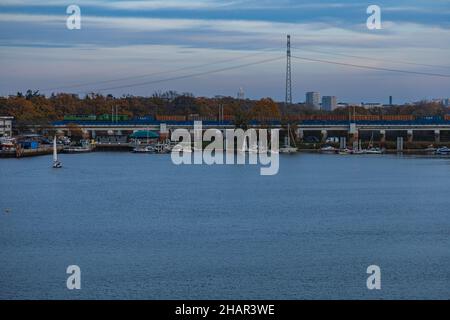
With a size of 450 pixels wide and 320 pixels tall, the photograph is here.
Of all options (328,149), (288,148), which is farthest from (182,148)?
(328,149)

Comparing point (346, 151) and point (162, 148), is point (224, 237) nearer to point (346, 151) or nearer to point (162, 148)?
point (346, 151)

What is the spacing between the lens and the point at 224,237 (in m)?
13.3

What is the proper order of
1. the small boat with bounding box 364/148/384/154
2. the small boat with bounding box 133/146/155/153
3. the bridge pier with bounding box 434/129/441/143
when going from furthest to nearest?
1. the bridge pier with bounding box 434/129/441/143
2. the small boat with bounding box 133/146/155/153
3. the small boat with bounding box 364/148/384/154

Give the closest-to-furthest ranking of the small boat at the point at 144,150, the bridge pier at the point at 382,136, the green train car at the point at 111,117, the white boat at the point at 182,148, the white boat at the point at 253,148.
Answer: the white boat at the point at 253,148 < the white boat at the point at 182,148 < the small boat at the point at 144,150 < the bridge pier at the point at 382,136 < the green train car at the point at 111,117

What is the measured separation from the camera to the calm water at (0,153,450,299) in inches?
400

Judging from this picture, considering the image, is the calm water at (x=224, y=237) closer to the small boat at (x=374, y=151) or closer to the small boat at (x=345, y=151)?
the small boat at (x=345, y=151)

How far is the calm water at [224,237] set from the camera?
33.4 feet

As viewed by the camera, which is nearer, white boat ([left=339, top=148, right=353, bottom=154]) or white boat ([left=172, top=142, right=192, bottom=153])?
white boat ([left=172, top=142, right=192, bottom=153])

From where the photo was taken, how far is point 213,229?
14109mm

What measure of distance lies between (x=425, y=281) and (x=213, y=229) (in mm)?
4401

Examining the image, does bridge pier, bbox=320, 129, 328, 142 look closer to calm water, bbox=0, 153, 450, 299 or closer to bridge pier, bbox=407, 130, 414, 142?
bridge pier, bbox=407, 130, 414, 142

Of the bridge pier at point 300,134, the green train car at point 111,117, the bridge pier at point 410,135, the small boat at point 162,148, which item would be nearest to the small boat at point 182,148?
the small boat at point 162,148

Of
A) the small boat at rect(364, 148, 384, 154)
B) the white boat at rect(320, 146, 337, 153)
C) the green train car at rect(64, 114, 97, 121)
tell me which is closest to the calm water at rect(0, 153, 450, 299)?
the small boat at rect(364, 148, 384, 154)
